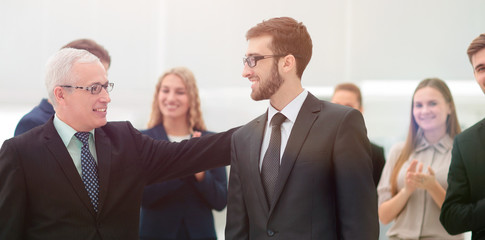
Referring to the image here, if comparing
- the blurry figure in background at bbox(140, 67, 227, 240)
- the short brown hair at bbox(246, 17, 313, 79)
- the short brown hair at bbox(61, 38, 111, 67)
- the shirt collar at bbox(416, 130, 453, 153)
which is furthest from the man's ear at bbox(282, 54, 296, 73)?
the shirt collar at bbox(416, 130, 453, 153)

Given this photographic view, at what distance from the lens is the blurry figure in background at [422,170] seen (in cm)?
315

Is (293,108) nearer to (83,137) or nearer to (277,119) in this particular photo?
(277,119)

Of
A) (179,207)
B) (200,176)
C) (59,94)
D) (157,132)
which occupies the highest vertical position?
(59,94)

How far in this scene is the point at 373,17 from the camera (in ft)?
17.2

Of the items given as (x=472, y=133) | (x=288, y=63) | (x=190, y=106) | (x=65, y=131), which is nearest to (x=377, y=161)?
(x=472, y=133)

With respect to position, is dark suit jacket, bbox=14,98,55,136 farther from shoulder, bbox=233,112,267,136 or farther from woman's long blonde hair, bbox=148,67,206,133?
shoulder, bbox=233,112,267,136

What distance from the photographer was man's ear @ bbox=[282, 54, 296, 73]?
221cm

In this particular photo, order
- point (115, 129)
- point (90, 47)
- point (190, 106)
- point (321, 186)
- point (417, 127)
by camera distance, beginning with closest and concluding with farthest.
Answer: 1. point (321, 186)
2. point (115, 129)
3. point (90, 47)
4. point (417, 127)
5. point (190, 106)

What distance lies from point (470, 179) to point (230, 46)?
3.37 m

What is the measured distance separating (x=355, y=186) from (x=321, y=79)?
323cm

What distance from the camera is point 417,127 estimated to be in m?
3.44

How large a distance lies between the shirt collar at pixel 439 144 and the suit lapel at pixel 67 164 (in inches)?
83.9

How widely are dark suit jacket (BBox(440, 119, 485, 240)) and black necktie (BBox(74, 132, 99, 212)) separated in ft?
5.13

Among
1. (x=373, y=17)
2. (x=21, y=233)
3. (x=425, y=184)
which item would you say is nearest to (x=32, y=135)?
(x=21, y=233)
